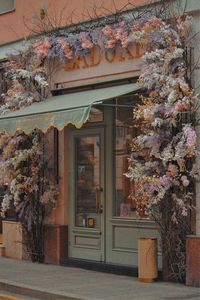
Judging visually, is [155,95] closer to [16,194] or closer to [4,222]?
[16,194]

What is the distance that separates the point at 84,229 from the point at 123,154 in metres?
1.80

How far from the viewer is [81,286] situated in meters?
9.91

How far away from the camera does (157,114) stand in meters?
10.0

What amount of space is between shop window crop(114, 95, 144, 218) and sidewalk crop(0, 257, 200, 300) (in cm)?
126

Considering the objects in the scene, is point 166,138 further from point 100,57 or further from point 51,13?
point 51,13

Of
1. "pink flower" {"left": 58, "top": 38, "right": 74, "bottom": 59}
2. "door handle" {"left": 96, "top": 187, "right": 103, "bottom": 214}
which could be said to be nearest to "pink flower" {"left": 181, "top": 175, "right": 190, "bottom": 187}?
"door handle" {"left": 96, "top": 187, "right": 103, "bottom": 214}

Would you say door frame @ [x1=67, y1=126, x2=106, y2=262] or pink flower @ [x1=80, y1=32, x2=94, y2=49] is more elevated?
pink flower @ [x1=80, y1=32, x2=94, y2=49]

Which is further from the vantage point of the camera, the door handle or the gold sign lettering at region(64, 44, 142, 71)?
the door handle

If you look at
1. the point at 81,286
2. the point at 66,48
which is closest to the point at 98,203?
the point at 81,286

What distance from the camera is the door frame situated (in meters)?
12.0

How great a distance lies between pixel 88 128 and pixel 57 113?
7.84 ft

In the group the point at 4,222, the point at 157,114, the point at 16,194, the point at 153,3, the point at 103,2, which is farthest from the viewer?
the point at 4,222

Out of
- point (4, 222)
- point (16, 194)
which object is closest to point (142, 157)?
point (16, 194)

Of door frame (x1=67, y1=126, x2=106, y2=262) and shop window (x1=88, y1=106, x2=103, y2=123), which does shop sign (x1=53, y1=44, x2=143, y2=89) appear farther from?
door frame (x1=67, y1=126, x2=106, y2=262)
